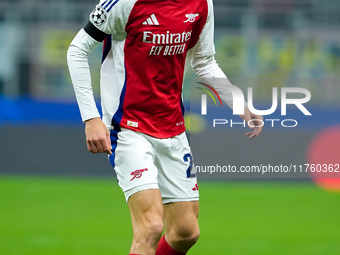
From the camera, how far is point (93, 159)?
46.1 feet

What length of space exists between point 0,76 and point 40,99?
910mm

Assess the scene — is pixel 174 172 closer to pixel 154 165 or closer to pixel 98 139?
pixel 154 165

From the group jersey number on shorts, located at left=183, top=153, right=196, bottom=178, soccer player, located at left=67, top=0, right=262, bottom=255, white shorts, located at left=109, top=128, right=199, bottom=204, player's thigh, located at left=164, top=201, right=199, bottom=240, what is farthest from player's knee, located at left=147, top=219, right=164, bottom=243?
jersey number on shorts, located at left=183, top=153, right=196, bottom=178

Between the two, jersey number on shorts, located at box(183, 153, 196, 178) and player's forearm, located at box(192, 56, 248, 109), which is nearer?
jersey number on shorts, located at box(183, 153, 196, 178)

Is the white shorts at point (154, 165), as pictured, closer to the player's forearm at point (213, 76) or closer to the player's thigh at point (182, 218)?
the player's thigh at point (182, 218)

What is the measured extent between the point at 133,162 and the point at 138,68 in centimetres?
54

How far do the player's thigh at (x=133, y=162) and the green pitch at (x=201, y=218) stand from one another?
10.3 ft

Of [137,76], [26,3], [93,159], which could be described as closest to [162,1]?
[137,76]

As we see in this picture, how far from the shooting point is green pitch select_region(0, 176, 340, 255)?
7711mm

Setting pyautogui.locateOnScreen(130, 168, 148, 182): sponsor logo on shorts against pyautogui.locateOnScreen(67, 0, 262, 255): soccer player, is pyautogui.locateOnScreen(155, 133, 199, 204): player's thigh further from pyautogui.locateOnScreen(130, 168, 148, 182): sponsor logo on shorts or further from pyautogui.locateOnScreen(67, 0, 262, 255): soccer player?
pyautogui.locateOnScreen(130, 168, 148, 182): sponsor logo on shorts

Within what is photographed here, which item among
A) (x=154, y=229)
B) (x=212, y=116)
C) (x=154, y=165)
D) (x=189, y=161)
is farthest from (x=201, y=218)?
(x=154, y=229)

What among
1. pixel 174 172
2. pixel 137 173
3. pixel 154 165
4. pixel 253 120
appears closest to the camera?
pixel 137 173

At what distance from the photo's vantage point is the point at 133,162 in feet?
13.5

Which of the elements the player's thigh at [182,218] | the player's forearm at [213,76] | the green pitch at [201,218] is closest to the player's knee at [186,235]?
the player's thigh at [182,218]
